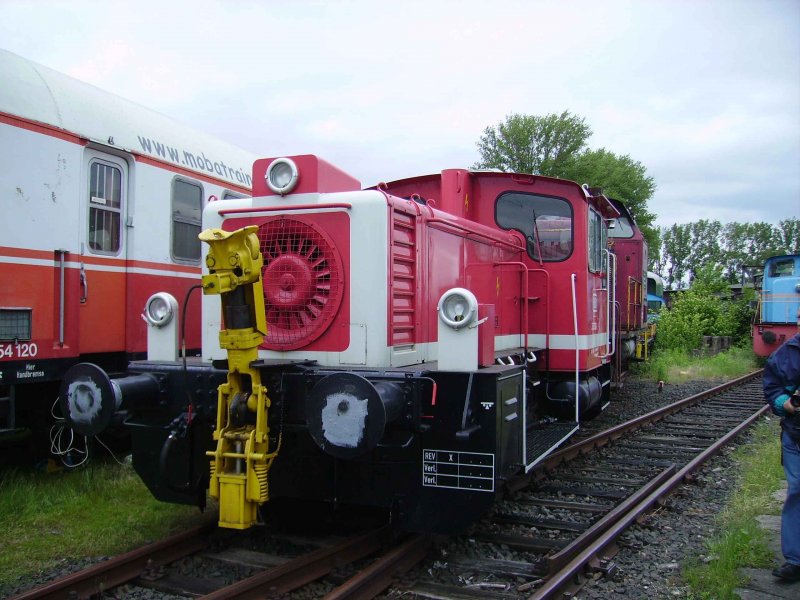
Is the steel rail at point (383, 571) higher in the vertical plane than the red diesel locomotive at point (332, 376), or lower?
lower

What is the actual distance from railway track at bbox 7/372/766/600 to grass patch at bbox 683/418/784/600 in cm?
52

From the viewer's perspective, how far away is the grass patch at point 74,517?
4207 mm

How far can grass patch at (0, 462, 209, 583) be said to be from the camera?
4.21 m

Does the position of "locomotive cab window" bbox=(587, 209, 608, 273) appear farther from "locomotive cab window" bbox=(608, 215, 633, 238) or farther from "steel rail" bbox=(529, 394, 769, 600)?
"locomotive cab window" bbox=(608, 215, 633, 238)

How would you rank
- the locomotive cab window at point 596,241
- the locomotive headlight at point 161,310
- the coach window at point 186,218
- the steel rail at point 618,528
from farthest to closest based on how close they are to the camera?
the coach window at point 186,218 < the locomotive cab window at point 596,241 < the locomotive headlight at point 161,310 < the steel rail at point 618,528

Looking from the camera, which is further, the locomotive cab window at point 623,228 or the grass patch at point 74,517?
the locomotive cab window at point 623,228

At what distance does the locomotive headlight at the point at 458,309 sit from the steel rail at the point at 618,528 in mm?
1507

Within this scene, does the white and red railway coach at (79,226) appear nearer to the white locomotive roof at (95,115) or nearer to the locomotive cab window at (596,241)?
the white locomotive roof at (95,115)

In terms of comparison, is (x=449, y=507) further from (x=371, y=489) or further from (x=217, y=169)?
(x=217, y=169)

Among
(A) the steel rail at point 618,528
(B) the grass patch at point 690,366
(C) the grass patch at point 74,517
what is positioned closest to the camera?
(A) the steel rail at point 618,528

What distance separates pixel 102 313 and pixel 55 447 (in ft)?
4.25

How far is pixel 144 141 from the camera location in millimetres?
6547

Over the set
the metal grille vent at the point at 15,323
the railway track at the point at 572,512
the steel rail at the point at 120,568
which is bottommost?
the railway track at the point at 572,512

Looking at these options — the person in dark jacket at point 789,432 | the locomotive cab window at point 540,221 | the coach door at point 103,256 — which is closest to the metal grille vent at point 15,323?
the coach door at point 103,256
